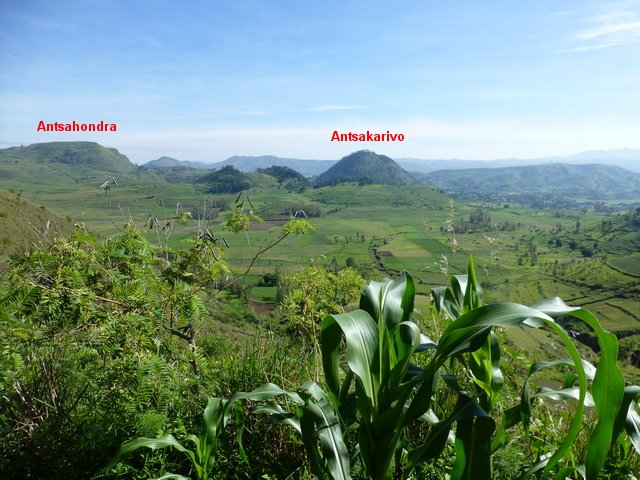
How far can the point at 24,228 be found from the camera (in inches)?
637

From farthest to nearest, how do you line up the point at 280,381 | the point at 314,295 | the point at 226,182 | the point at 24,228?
the point at 226,182
the point at 24,228
the point at 314,295
the point at 280,381

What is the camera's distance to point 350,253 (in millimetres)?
79438

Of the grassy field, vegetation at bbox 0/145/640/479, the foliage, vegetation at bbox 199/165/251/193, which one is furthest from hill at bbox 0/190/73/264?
vegetation at bbox 199/165/251/193

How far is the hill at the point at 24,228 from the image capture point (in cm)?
300

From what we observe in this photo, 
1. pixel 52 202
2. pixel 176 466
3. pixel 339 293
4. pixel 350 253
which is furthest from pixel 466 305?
pixel 52 202

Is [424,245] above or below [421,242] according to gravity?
below

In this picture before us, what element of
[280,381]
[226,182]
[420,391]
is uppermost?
[226,182]

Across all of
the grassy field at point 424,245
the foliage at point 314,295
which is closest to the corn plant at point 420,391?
the grassy field at point 424,245

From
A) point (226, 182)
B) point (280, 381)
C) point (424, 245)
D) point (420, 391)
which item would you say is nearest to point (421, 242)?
point (424, 245)

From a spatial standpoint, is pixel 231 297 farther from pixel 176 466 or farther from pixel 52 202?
pixel 52 202

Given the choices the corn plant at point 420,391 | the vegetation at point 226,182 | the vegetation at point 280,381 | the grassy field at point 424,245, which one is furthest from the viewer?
the vegetation at point 226,182

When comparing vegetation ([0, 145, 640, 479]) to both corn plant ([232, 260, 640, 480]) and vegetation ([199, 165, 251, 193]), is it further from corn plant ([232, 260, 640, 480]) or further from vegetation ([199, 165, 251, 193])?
vegetation ([199, 165, 251, 193])

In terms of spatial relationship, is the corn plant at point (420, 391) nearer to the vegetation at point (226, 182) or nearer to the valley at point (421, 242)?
the valley at point (421, 242)

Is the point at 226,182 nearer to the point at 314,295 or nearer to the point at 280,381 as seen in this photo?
the point at 314,295
